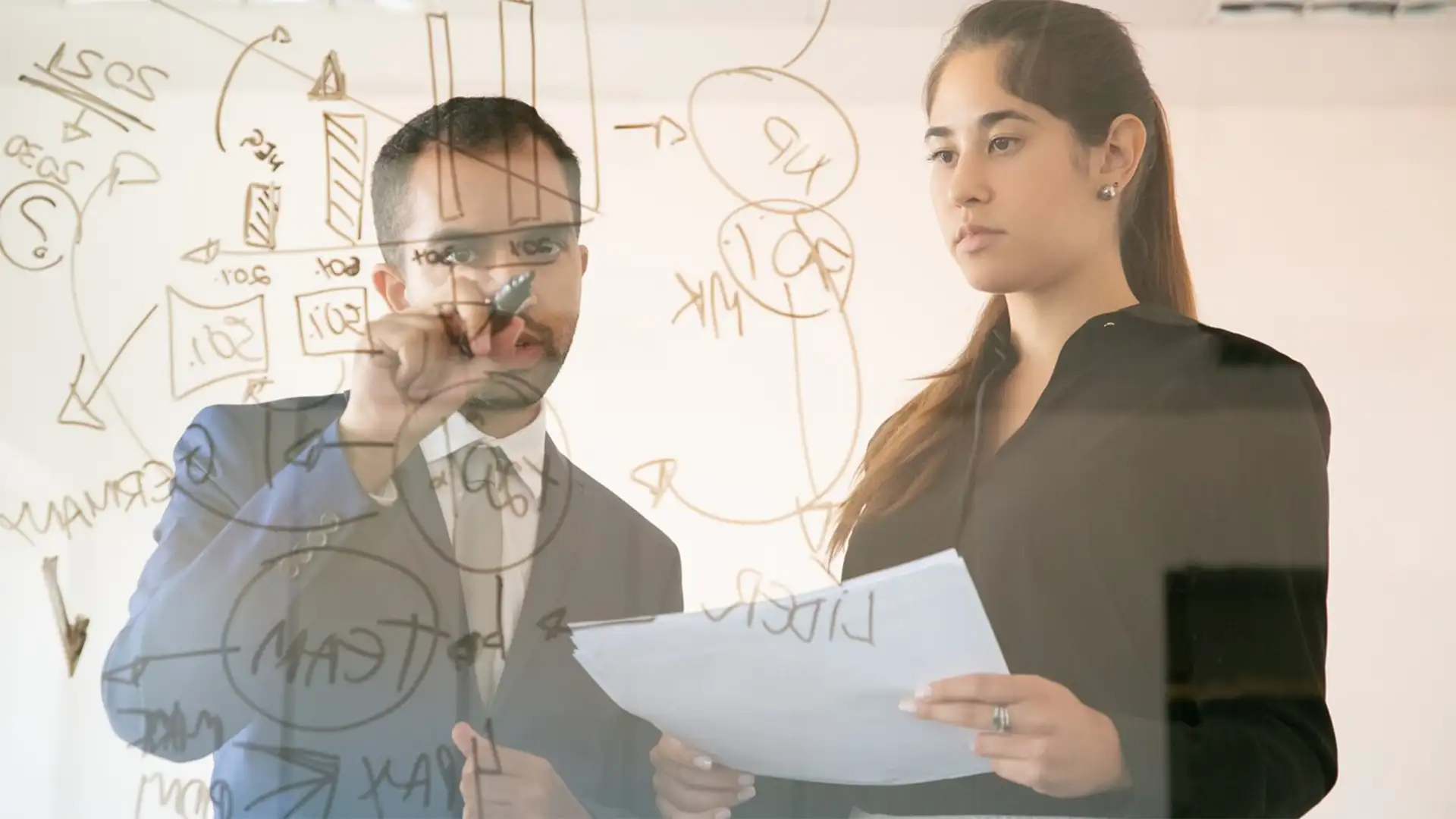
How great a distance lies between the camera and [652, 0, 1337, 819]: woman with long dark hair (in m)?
0.81

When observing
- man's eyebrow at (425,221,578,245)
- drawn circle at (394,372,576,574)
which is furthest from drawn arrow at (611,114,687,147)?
drawn circle at (394,372,576,574)

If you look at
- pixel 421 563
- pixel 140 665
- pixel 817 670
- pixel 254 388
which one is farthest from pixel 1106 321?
pixel 140 665

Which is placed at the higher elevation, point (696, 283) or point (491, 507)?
point (696, 283)

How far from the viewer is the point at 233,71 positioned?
34.6 inches

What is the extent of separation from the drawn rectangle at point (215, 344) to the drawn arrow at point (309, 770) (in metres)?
0.28

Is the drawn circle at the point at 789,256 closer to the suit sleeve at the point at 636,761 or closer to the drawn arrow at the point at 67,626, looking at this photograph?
the suit sleeve at the point at 636,761

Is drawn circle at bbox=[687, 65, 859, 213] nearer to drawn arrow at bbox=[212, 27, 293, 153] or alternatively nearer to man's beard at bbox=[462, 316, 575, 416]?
man's beard at bbox=[462, 316, 575, 416]

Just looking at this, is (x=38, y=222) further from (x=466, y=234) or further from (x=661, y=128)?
(x=661, y=128)

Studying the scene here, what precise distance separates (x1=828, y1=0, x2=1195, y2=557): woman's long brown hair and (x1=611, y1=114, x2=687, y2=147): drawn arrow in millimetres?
196

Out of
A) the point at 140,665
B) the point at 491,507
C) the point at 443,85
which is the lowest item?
the point at 140,665

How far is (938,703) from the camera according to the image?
80 centimetres

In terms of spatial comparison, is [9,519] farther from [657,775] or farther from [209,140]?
[657,775]

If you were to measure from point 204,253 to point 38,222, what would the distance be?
0.14 m

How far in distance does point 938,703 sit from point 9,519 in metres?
0.71
